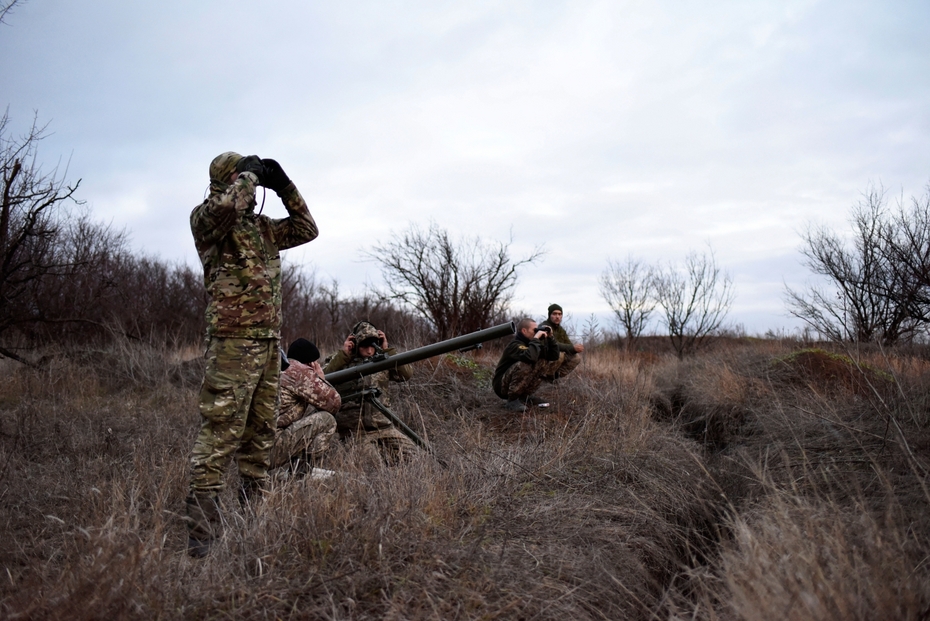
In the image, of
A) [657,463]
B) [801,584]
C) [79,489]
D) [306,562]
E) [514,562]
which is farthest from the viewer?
[657,463]

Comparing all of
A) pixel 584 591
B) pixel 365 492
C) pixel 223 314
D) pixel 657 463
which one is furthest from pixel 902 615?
pixel 223 314

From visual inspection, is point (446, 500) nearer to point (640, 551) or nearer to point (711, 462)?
point (640, 551)

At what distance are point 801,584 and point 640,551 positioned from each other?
4.29ft

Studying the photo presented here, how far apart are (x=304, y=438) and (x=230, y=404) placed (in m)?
1.17

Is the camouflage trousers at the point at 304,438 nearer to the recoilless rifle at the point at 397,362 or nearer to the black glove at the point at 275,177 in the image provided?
the recoilless rifle at the point at 397,362

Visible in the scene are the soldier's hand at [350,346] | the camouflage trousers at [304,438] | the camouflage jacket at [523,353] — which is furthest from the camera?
the camouflage jacket at [523,353]

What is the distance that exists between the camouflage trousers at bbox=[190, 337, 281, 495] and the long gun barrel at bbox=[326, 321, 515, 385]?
4.35ft

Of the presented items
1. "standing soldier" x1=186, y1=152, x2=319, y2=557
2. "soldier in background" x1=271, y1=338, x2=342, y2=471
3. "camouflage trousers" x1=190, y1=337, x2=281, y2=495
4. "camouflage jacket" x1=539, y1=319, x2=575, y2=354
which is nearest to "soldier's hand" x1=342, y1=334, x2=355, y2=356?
"soldier in background" x1=271, y1=338, x2=342, y2=471

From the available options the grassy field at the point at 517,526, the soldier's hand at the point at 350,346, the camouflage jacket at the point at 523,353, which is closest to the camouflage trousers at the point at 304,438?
the grassy field at the point at 517,526

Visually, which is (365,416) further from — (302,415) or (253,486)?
(253,486)

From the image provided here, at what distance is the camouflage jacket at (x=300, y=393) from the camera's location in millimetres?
4527

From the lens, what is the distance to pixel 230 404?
11.4ft

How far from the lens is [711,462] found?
5270mm

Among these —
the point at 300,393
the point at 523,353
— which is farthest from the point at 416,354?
the point at 523,353
